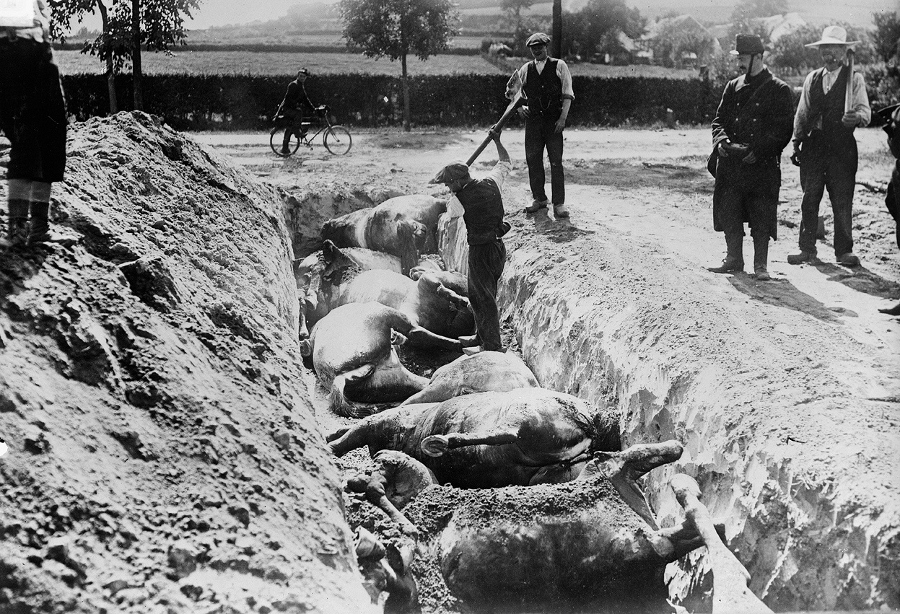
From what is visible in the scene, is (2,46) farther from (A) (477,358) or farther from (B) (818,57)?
(B) (818,57)

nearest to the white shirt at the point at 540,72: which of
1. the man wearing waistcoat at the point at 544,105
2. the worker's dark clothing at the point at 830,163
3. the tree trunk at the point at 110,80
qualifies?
the man wearing waistcoat at the point at 544,105

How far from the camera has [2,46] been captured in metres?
2.68

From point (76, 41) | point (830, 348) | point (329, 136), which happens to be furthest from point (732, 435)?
point (329, 136)

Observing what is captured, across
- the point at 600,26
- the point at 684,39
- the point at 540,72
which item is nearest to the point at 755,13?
the point at 684,39

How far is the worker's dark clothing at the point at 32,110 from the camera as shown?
2764 millimetres

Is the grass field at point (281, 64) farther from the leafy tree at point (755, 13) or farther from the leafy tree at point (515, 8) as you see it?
the leafy tree at point (755, 13)

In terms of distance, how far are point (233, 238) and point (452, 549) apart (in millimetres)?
2593

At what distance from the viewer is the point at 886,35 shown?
5305mm

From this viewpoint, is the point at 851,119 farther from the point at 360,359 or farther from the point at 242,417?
the point at 242,417

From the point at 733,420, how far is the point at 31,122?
10.9 feet

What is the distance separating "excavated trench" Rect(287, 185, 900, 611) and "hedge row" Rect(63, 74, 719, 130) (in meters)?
2.90

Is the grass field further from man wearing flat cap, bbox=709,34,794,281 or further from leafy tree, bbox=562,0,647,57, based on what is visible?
man wearing flat cap, bbox=709,34,794,281

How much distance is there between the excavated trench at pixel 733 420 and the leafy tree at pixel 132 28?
10.7 feet

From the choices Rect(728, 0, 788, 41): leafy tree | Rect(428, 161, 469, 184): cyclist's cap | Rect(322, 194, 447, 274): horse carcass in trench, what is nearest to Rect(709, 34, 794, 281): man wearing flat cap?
Rect(728, 0, 788, 41): leafy tree
